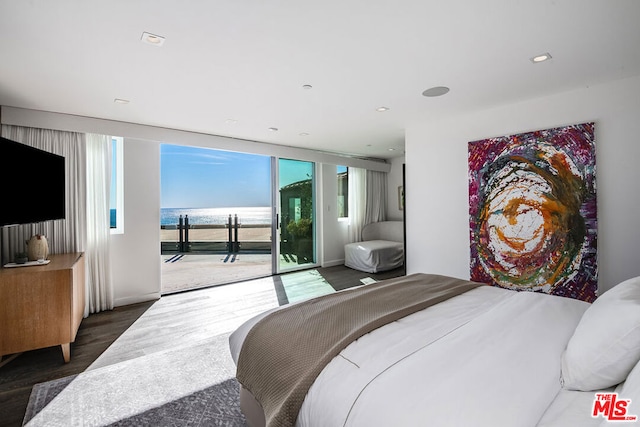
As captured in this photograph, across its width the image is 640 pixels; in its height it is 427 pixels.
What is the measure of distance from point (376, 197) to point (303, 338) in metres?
5.79

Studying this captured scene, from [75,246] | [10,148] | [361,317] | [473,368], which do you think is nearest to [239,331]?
[361,317]

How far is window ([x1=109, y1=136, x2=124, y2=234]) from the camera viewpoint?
12.7 ft

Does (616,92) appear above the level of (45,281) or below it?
above

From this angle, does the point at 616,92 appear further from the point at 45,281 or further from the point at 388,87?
the point at 45,281

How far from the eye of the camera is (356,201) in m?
6.58

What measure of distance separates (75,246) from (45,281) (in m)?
1.28

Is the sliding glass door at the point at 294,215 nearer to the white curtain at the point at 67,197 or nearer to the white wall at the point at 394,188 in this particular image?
the white wall at the point at 394,188

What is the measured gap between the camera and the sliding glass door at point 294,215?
17.9 ft

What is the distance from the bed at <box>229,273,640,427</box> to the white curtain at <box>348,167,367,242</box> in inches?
195

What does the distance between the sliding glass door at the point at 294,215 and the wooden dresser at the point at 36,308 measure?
10.6 ft

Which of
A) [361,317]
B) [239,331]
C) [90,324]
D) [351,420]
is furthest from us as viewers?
[90,324]

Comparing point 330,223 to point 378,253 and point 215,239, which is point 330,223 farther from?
point 215,239

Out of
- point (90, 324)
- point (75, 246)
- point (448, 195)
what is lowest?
point (90, 324)

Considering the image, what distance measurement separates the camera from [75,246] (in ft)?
11.4
